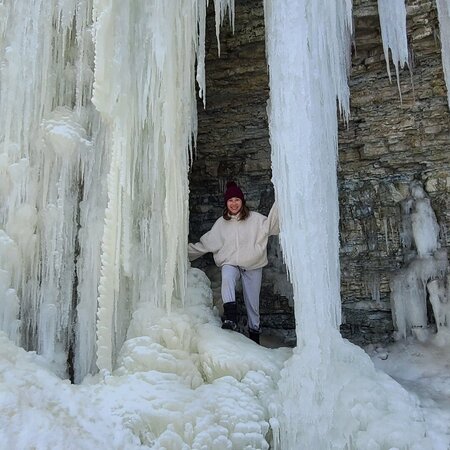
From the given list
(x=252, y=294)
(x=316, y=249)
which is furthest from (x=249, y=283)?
(x=316, y=249)

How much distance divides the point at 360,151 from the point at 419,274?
1.37 m

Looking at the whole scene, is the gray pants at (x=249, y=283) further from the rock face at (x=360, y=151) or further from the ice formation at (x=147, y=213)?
the rock face at (x=360, y=151)

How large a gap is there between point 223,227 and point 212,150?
1767 mm

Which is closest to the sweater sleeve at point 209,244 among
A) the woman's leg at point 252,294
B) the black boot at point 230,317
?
the woman's leg at point 252,294

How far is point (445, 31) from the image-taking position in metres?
4.78

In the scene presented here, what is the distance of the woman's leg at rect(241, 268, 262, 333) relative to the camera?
4637 mm

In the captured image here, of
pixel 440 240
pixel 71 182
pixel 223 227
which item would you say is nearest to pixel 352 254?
pixel 440 240

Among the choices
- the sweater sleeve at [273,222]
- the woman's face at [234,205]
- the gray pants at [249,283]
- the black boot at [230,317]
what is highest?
the woman's face at [234,205]

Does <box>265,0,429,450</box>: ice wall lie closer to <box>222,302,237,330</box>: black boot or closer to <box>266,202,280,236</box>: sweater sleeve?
<box>266,202,280,236</box>: sweater sleeve

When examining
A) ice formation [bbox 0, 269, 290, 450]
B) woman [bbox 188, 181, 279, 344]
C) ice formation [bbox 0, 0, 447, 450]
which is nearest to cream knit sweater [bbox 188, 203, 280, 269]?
woman [bbox 188, 181, 279, 344]

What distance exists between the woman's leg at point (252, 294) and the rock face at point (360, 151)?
1.02 m

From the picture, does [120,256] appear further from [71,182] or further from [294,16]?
[294,16]

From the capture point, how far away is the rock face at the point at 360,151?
5.29 meters

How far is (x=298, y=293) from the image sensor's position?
156 inches
